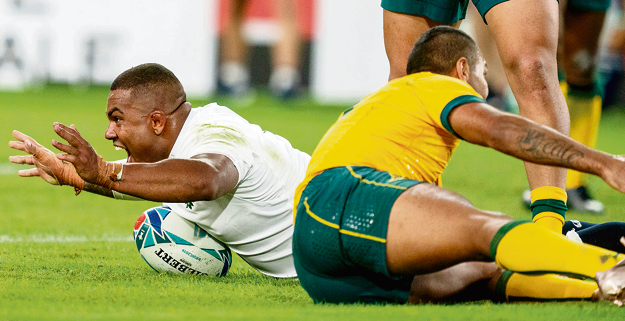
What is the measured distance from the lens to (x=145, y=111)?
303 cm

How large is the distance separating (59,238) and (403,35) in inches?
76.4

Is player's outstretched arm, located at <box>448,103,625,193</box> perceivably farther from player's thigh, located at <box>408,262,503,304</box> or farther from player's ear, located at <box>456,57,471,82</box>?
player's thigh, located at <box>408,262,503,304</box>

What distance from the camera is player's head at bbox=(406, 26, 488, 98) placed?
2.76 meters

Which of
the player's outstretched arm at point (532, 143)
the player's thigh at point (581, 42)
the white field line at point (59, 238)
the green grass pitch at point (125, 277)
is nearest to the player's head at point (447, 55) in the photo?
the player's outstretched arm at point (532, 143)

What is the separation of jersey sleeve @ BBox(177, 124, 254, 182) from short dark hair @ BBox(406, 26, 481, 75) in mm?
666

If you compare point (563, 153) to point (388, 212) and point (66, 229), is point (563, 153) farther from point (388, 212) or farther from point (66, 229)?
point (66, 229)

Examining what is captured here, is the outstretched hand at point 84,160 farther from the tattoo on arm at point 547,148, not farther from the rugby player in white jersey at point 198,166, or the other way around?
the tattoo on arm at point 547,148

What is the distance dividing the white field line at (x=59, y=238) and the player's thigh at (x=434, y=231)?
6.75ft

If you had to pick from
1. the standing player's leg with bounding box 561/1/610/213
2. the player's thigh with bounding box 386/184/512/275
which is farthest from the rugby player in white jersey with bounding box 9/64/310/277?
the standing player's leg with bounding box 561/1/610/213

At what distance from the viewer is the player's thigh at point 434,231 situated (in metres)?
2.34

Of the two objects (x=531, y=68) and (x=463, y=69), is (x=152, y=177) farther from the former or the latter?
(x=531, y=68)

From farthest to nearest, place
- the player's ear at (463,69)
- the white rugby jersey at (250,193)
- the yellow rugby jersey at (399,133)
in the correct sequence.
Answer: the white rugby jersey at (250,193)
the player's ear at (463,69)
the yellow rugby jersey at (399,133)

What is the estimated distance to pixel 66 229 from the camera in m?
4.37

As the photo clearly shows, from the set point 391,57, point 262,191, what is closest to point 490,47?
point 391,57
